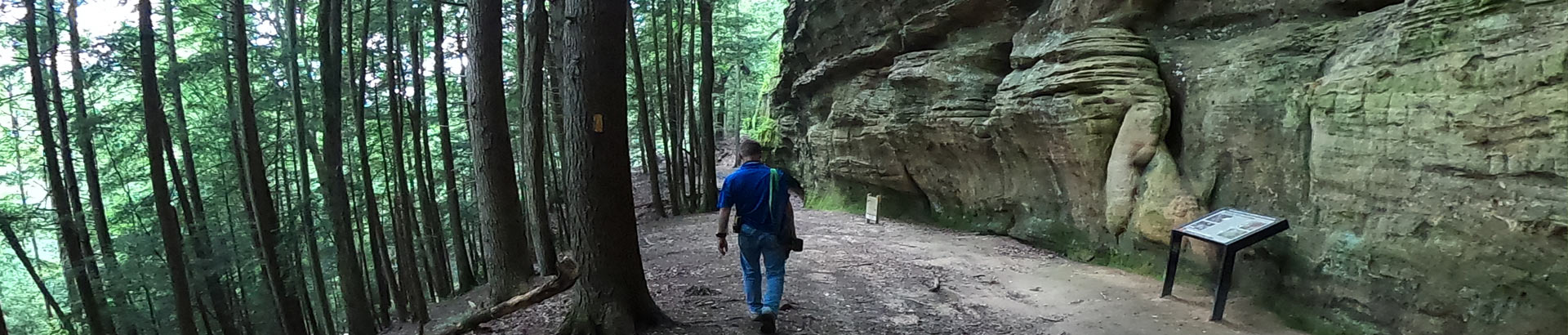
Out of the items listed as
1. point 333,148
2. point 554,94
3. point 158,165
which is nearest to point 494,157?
point 333,148

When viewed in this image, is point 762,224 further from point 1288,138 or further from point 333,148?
point 333,148

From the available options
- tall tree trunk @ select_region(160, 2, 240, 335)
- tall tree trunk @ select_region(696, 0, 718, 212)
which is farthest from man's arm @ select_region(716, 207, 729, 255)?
tall tree trunk @ select_region(696, 0, 718, 212)

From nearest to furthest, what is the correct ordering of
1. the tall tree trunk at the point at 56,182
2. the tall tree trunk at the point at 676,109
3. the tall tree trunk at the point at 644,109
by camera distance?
the tall tree trunk at the point at 56,182 < the tall tree trunk at the point at 644,109 < the tall tree trunk at the point at 676,109

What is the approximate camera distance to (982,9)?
35.9 feet

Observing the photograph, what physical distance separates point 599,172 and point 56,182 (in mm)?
9884

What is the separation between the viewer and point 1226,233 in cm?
538

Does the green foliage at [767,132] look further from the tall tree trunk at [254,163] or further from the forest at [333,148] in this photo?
the tall tree trunk at [254,163]

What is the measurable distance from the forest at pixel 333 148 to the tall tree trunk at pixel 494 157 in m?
0.02

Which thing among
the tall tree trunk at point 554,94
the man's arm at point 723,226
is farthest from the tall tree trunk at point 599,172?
the tall tree trunk at point 554,94

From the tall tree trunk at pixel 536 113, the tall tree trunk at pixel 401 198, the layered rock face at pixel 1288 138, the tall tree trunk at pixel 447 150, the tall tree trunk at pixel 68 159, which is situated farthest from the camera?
the tall tree trunk at pixel 401 198

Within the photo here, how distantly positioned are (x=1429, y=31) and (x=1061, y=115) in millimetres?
3730

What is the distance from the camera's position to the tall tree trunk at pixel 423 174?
392 inches

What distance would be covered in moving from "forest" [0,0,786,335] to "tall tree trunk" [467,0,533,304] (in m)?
0.02

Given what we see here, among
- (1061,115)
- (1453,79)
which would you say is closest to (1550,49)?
(1453,79)
